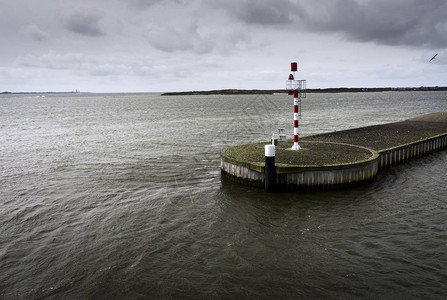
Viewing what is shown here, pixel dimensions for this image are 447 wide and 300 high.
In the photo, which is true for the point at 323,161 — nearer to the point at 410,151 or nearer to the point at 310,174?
the point at 310,174

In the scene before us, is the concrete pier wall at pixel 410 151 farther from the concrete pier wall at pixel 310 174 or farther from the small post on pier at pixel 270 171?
the small post on pier at pixel 270 171

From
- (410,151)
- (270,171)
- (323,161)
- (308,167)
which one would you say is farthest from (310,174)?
(410,151)

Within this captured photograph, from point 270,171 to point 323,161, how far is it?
109 inches

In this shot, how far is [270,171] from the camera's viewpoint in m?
15.3

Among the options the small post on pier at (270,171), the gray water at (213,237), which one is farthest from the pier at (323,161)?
the gray water at (213,237)

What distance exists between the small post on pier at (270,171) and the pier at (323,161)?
0.22m

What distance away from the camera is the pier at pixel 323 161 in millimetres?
15438

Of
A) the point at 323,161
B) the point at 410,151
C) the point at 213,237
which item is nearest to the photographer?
the point at 213,237

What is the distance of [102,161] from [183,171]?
7.17m

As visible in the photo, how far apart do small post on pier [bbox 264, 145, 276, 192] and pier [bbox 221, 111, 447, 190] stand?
0.22 meters

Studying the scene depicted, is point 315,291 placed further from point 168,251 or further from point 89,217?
point 89,217

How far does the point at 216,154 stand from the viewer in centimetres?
2572

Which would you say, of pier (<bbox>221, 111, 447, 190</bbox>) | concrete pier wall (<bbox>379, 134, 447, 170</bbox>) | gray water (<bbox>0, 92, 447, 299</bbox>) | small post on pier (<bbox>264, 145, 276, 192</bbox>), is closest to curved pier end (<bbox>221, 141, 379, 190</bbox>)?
pier (<bbox>221, 111, 447, 190</bbox>)

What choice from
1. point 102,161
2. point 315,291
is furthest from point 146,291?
point 102,161
